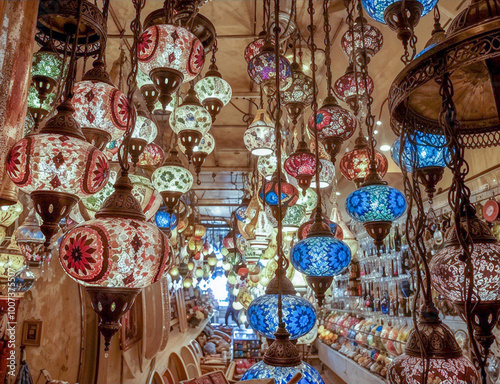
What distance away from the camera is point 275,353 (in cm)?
125

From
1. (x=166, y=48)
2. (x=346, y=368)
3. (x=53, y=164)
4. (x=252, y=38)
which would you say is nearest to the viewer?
(x=53, y=164)

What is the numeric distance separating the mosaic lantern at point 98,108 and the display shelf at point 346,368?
435cm

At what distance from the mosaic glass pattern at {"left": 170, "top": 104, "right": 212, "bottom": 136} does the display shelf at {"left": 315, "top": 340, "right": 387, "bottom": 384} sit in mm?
3906

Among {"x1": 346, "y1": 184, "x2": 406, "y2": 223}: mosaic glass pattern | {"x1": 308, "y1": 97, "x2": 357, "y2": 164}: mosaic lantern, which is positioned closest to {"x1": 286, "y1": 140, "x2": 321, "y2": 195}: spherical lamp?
{"x1": 308, "y1": 97, "x2": 357, "y2": 164}: mosaic lantern

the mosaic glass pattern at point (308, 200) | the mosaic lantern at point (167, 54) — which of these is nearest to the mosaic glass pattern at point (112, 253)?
the mosaic lantern at point (167, 54)

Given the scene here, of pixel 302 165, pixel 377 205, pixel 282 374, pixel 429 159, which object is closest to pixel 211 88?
pixel 302 165

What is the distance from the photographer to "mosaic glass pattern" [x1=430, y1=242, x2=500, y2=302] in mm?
1002

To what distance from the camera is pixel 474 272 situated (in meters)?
1.00

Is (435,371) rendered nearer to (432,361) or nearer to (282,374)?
(432,361)

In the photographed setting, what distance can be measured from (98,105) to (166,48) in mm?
365

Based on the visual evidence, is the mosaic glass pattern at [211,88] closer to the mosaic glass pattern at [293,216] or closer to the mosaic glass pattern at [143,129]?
the mosaic glass pattern at [143,129]

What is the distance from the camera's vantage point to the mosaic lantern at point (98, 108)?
1.46 m

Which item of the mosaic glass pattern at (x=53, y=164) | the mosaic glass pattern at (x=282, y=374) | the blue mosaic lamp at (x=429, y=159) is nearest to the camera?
the mosaic glass pattern at (x=53, y=164)

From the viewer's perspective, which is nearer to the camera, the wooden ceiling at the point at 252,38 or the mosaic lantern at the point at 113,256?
the mosaic lantern at the point at 113,256
